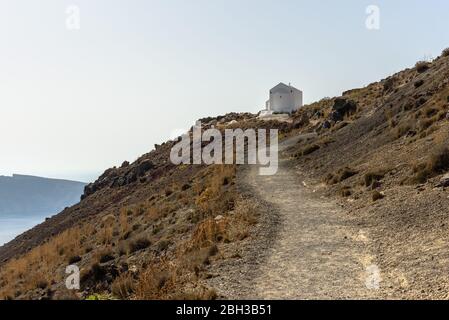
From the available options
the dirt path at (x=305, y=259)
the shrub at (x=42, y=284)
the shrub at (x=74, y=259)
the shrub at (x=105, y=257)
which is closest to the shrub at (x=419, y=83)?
the dirt path at (x=305, y=259)

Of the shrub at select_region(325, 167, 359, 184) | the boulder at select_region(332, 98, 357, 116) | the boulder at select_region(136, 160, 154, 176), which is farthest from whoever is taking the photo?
the boulder at select_region(136, 160, 154, 176)

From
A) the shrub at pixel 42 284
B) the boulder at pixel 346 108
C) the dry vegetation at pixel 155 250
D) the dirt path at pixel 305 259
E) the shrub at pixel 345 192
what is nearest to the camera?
the dirt path at pixel 305 259

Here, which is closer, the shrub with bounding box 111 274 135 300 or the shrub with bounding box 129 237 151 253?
the shrub with bounding box 111 274 135 300

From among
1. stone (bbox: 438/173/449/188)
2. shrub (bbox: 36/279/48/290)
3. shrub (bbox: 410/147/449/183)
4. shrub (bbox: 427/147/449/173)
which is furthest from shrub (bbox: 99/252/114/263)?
shrub (bbox: 427/147/449/173)

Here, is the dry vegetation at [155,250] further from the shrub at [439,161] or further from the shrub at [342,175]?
the shrub at [439,161]

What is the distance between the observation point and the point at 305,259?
12336mm

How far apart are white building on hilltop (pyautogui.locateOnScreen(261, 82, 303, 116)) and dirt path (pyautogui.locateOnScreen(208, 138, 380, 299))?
218 ft

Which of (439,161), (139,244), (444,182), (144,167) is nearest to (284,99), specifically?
(144,167)

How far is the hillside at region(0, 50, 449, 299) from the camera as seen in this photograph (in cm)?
1108

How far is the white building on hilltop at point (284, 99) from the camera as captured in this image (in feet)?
280

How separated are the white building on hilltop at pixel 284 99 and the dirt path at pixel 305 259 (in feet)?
218

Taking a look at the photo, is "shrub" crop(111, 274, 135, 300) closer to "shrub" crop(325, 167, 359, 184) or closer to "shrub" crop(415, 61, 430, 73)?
"shrub" crop(325, 167, 359, 184)

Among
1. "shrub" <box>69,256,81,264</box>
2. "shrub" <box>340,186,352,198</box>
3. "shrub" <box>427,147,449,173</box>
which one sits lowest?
"shrub" <box>69,256,81,264</box>
